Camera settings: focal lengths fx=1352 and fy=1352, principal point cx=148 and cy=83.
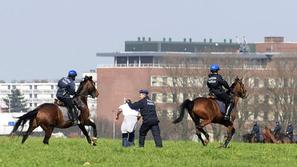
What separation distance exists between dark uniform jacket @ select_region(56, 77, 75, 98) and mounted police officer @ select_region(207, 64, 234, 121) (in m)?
3.65

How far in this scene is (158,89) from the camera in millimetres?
155750

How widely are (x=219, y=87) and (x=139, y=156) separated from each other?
24.3 feet

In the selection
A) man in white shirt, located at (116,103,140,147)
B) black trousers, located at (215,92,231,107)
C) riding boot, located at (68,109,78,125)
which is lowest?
man in white shirt, located at (116,103,140,147)

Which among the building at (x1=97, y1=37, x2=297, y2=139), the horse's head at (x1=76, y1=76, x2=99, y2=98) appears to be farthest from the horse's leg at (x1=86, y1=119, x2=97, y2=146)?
the building at (x1=97, y1=37, x2=297, y2=139)

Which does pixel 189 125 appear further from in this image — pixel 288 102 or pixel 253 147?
pixel 253 147

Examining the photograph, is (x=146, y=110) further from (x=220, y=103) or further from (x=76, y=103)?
(x=220, y=103)

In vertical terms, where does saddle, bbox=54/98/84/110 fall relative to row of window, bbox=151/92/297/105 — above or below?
above

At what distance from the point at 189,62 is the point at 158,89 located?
12.5m

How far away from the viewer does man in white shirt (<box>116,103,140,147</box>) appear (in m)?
39.2

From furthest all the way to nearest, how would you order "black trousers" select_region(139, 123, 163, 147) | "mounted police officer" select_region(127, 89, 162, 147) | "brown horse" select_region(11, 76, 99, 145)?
"brown horse" select_region(11, 76, 99, 145)
"mounted police officer" select_region(127, 89, 162, 147)
"black trousers" select_region(139, 123, 163, 147)

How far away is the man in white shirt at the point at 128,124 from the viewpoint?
39.2 meters

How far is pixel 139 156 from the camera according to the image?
1150 inches

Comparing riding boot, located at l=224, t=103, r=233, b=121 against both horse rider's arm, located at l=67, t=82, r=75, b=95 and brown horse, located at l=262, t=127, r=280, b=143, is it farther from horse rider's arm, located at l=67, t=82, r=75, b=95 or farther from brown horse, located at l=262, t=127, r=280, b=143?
brown horse, located at l=262, t=127, r=280, b=143

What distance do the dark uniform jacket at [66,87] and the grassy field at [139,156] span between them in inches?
110
